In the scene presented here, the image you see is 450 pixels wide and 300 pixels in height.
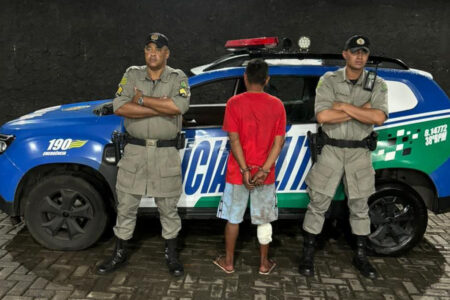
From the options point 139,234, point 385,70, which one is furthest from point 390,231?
point 139,234

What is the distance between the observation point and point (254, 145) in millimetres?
3008

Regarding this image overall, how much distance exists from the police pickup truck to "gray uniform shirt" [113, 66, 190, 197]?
12.6 inches

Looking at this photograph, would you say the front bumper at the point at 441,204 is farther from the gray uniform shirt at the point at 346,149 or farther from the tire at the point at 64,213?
the tire at the point at 64,213

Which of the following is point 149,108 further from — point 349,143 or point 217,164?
point 349,143

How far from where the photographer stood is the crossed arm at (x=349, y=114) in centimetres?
299

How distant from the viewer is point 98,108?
379 cm

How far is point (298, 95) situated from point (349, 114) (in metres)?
1.11

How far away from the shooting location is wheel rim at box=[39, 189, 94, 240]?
3527 millimetres

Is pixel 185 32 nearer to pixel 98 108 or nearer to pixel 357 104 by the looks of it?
pixel 98 108

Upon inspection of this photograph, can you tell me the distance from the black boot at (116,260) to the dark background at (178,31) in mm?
4147

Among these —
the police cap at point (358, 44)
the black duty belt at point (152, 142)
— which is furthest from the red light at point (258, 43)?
the black duty belt at point (152, 142)

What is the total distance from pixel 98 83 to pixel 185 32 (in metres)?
1.73

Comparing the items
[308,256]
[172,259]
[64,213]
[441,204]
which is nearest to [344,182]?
[308,256]

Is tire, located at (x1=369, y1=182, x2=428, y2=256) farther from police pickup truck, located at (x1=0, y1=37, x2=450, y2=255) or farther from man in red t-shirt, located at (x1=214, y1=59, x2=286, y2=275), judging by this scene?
man in red t-shirt, located at (x1=214, y1=59, x2=286, y2=275)
